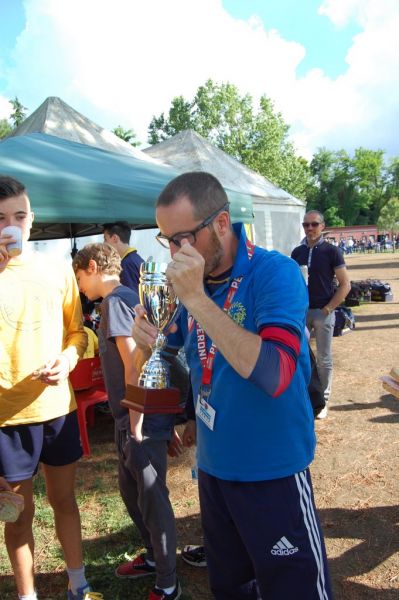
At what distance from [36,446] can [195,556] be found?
4.51ft

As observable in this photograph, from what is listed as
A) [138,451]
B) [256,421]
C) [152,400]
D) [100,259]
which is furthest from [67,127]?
[256,421]

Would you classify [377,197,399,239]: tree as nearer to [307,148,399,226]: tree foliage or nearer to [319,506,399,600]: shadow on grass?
[307,148,399,226]: tree foliage

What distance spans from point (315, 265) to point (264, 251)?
3.90 metres

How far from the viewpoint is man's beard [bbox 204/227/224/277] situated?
1.54 metres

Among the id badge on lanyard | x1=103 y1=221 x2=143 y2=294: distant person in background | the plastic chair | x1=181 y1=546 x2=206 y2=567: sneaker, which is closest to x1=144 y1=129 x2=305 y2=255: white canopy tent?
x1=103 y1=221 x2=143 y2=294: distant person in background

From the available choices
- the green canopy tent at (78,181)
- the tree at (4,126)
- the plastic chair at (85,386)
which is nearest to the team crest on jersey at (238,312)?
the green canopy tent at (78,181)

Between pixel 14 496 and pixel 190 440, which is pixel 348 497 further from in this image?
pixel 14 496

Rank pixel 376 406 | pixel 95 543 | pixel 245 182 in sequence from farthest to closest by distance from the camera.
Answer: pixel 245 182
pixel 376 406
pixel 95 543

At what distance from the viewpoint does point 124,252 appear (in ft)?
15.3

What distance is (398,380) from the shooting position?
203cm

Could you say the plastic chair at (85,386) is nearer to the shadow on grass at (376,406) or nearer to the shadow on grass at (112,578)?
the shadow on grass at (112,578)

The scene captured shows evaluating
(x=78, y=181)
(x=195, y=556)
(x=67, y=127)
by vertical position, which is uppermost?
(x=67, y=127)

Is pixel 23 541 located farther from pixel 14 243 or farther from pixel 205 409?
pixel 14 243

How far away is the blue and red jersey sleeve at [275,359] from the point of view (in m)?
1.26
